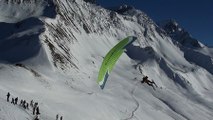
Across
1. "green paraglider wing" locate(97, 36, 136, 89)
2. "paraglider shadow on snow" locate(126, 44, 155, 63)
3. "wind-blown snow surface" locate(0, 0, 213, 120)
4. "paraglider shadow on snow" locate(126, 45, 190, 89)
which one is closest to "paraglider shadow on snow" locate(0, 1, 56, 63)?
"wind-blown snow surface" locate(0, 0, 213, 120)

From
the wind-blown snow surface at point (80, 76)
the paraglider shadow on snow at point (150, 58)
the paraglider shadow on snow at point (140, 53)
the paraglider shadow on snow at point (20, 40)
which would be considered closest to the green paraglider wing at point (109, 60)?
the wind-blown snow surface at point (80, 76)

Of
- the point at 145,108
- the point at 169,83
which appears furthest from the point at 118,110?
the point at 169,83

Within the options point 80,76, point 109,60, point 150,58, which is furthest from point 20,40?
point 150,58

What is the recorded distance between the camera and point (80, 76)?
93.2 meters

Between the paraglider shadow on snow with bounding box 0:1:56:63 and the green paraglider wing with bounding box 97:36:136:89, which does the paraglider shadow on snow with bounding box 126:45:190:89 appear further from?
the green paraglider wing with bounding box 97:36:136:89

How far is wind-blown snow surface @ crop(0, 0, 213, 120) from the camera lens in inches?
2318

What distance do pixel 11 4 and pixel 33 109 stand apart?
96.8m

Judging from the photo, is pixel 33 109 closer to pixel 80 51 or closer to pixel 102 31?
pixel 80 51

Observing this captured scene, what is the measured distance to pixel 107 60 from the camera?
133 ft

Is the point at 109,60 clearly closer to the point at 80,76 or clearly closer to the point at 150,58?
the point at 80,76

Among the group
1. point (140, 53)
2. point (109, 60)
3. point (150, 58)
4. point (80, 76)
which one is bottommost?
point (109, 60)

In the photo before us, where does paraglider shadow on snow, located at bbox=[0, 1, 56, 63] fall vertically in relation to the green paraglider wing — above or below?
above

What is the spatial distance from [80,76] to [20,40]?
1627 centimetres

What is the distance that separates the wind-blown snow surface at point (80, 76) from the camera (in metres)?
58.9
